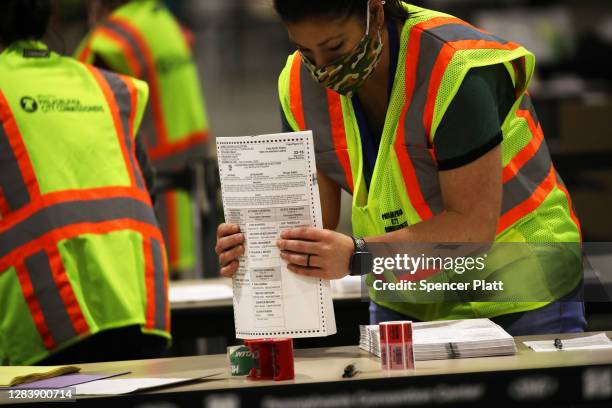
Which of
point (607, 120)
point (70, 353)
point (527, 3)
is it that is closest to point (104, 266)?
point (70, 353)

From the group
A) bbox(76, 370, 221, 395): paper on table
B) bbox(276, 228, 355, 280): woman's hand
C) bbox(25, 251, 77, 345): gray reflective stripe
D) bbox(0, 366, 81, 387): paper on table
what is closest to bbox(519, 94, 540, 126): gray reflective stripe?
bbox(276, 228, 355, 280): woman's hand

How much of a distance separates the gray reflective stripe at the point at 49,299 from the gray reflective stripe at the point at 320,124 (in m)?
0.84

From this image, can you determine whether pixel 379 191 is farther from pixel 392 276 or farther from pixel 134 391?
pixel 134 391

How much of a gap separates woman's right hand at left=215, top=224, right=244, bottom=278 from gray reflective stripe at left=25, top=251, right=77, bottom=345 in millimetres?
749

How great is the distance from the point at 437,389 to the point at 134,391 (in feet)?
1.96

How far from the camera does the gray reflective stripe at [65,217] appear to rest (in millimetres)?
3092

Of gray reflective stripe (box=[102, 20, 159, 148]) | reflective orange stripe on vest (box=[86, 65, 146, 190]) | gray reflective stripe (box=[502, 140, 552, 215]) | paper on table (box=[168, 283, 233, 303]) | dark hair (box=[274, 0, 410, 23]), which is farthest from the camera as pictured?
gray reflective stripe (box=[102, 20, 159, 148])

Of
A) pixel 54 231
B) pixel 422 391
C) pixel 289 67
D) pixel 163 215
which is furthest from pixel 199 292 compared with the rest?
pixel 163 215

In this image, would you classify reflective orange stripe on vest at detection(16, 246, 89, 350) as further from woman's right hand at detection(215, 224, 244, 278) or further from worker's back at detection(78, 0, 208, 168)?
worker's back at detection(78, 0, 208, 168)

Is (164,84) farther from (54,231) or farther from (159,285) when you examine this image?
(54,231)

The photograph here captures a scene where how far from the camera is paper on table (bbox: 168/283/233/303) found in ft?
12.9

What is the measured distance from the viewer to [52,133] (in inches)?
125

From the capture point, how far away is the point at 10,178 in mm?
3086

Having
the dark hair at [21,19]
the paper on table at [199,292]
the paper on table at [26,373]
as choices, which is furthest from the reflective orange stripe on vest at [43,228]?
the paper on table at [199,292]
